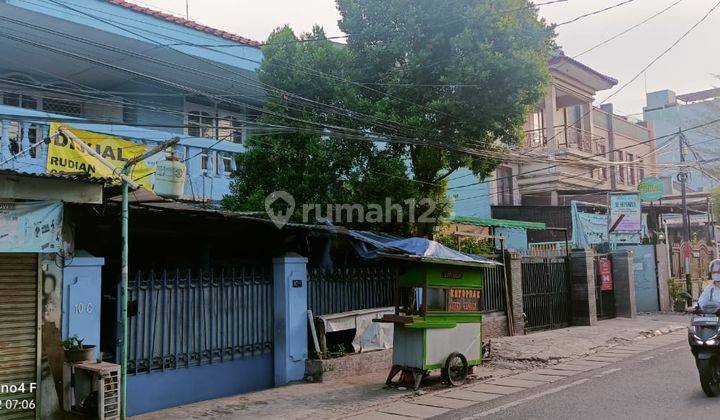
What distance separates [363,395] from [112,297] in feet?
12.6

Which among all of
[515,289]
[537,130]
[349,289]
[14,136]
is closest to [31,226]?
[349,289]

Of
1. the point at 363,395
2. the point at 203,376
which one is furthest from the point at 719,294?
the point at 203,376

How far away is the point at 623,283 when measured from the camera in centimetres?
1833

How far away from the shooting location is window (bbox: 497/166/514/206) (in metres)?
23.5

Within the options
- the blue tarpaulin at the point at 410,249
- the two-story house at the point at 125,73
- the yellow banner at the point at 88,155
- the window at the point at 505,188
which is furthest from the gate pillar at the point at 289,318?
the window at the point at 505,188

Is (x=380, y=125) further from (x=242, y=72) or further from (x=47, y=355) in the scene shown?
(x=47, y=355)

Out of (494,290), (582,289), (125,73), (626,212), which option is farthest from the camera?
(626,212)

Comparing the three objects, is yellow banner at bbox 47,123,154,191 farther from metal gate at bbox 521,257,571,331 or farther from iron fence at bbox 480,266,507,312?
metal gate at bbox 521,257,571,331

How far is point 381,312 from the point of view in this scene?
11.5 meters

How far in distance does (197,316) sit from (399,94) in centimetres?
624

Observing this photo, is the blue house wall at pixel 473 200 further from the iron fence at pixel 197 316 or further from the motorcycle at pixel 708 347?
the motorcycle at pixel 708 347

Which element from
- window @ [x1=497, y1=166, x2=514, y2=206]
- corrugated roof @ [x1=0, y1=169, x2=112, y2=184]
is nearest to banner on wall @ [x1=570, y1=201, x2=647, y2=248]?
window @ [x1=497, y1=166, x2=514, y2=206]

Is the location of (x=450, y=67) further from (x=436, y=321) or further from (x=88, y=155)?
(x=88, y=155)

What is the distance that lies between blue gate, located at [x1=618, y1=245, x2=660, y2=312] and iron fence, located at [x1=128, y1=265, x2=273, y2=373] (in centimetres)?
1478
